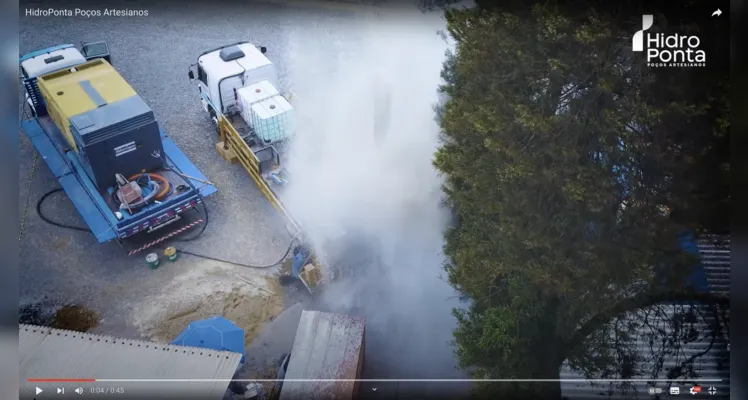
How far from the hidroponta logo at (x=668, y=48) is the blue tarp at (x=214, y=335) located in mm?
2342

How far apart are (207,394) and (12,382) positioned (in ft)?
3.09

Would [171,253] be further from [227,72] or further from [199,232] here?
[227,72]

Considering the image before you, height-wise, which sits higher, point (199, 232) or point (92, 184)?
point (92, 184)

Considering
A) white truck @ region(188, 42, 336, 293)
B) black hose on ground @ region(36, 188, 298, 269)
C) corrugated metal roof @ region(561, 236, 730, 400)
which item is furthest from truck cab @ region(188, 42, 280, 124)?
corrugated metal roof @ region(561, 236, 730, 400)

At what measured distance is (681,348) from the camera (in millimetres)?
3525

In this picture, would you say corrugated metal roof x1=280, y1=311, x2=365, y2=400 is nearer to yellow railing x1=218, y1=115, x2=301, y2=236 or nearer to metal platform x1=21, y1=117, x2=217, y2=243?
yellow railing x1=218, y1=115, x2=301, y2=236

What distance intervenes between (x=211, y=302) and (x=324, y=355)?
0.62 meters

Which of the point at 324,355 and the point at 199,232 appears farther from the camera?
the point at 199,232

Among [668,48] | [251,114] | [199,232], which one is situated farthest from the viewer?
[251,114]

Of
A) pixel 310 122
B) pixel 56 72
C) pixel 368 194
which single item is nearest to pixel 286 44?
pixel 310 122

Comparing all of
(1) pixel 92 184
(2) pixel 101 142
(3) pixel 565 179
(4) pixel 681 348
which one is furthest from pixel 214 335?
(4) pixel 681 348

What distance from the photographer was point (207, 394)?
3.45 m

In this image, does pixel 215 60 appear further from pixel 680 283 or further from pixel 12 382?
pixel 680 283

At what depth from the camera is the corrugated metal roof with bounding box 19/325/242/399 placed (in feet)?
11.2
